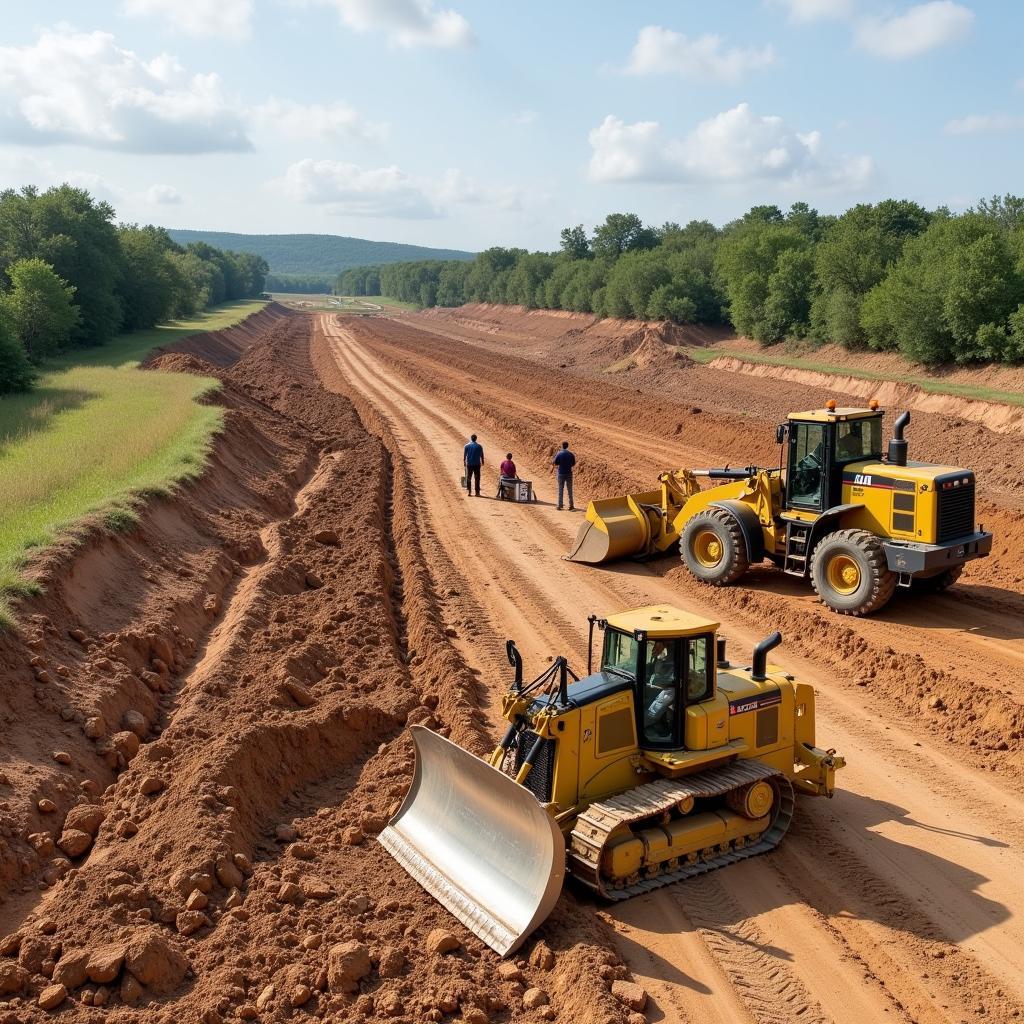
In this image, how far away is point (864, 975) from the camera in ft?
23.1

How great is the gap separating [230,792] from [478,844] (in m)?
2.43

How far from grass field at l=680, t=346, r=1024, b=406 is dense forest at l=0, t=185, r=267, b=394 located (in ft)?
96.6

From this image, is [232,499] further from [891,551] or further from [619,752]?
[619,752]

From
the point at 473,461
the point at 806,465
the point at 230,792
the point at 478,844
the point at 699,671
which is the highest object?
the point at 806,465

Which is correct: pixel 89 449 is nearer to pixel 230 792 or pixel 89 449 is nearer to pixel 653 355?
pixel 230 792

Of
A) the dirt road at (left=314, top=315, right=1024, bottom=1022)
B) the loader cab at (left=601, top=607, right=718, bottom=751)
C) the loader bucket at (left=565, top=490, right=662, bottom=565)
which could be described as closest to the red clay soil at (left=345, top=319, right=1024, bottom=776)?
the dirt road at (left=314, top=315, right=1024, bottom=1022)

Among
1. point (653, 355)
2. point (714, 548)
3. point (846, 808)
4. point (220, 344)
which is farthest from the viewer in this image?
point (220, 344)

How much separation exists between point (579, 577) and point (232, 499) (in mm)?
7972

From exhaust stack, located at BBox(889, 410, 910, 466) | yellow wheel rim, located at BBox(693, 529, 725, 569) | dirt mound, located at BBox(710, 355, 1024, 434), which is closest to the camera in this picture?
exhaust stack, located at BBox(889, 410, 910, 466)

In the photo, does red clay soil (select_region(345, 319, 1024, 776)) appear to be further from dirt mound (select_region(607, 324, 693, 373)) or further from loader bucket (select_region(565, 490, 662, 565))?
dirt mound (select_region(607, 324, 693, 373))

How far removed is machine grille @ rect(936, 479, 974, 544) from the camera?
1377 cm

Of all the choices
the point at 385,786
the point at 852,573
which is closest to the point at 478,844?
the point at 385,786

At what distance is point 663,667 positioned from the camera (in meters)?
8.47

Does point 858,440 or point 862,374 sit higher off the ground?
point 858,440
